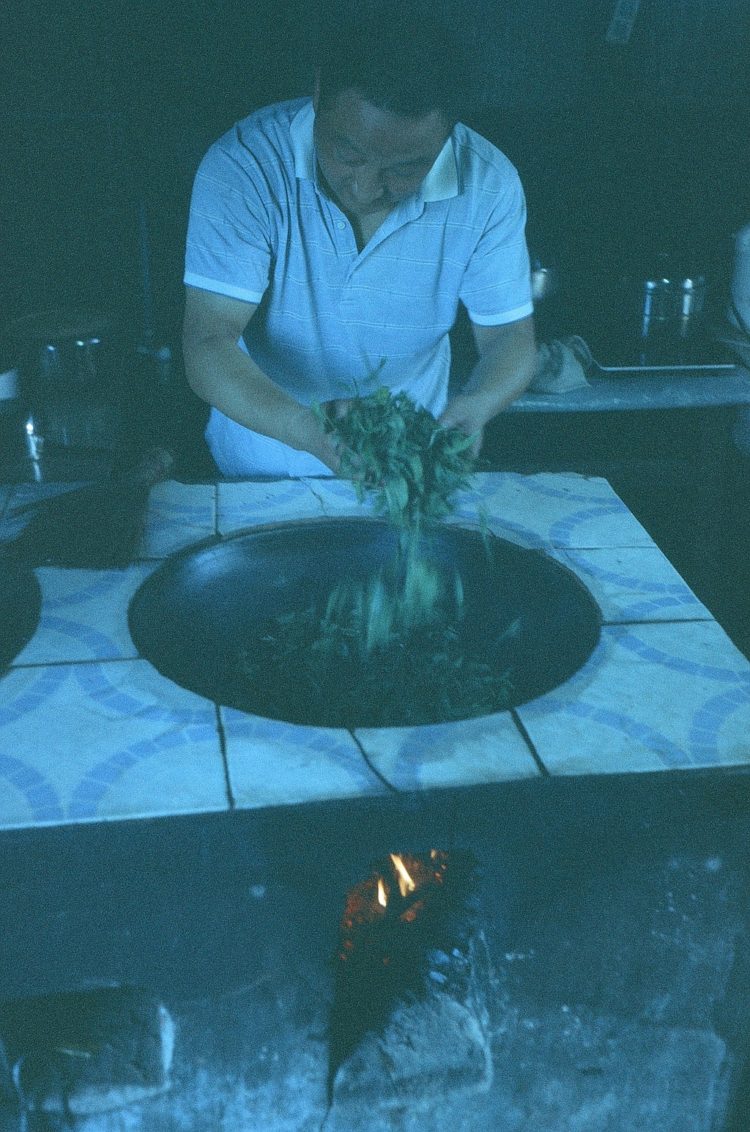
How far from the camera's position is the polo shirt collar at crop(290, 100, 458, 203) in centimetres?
254

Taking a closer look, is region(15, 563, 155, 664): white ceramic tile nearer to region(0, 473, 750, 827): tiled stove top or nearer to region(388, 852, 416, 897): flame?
region(0, 473, 750, 827): tiled stove top

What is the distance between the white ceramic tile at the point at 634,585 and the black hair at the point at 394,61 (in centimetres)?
104

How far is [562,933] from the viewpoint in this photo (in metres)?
1.58

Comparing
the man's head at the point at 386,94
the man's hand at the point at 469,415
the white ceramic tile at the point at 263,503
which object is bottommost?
the white ceramic tile at the point at 263,503

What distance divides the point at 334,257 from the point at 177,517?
3.11 feet

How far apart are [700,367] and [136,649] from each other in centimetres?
291

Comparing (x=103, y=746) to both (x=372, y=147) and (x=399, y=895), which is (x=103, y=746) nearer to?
(x=399, y=895)

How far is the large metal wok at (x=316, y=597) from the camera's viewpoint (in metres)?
1.72

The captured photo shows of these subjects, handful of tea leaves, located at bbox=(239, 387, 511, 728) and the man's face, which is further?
the man's face

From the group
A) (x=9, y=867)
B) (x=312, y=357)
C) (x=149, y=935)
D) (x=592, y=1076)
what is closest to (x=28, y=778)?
(x=9, y=867)

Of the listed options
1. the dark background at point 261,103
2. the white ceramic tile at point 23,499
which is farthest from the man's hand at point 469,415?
the dark background at point 261,103

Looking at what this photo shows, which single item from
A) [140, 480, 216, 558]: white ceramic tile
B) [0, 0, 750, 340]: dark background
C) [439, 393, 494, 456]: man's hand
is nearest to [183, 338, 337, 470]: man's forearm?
[140, 480, 216, 558]: white ceramic tile

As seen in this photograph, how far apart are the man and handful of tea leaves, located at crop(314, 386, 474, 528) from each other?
0.47 ft

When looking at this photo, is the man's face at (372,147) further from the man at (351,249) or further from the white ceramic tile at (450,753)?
the white ceramic tile at (450,753)
